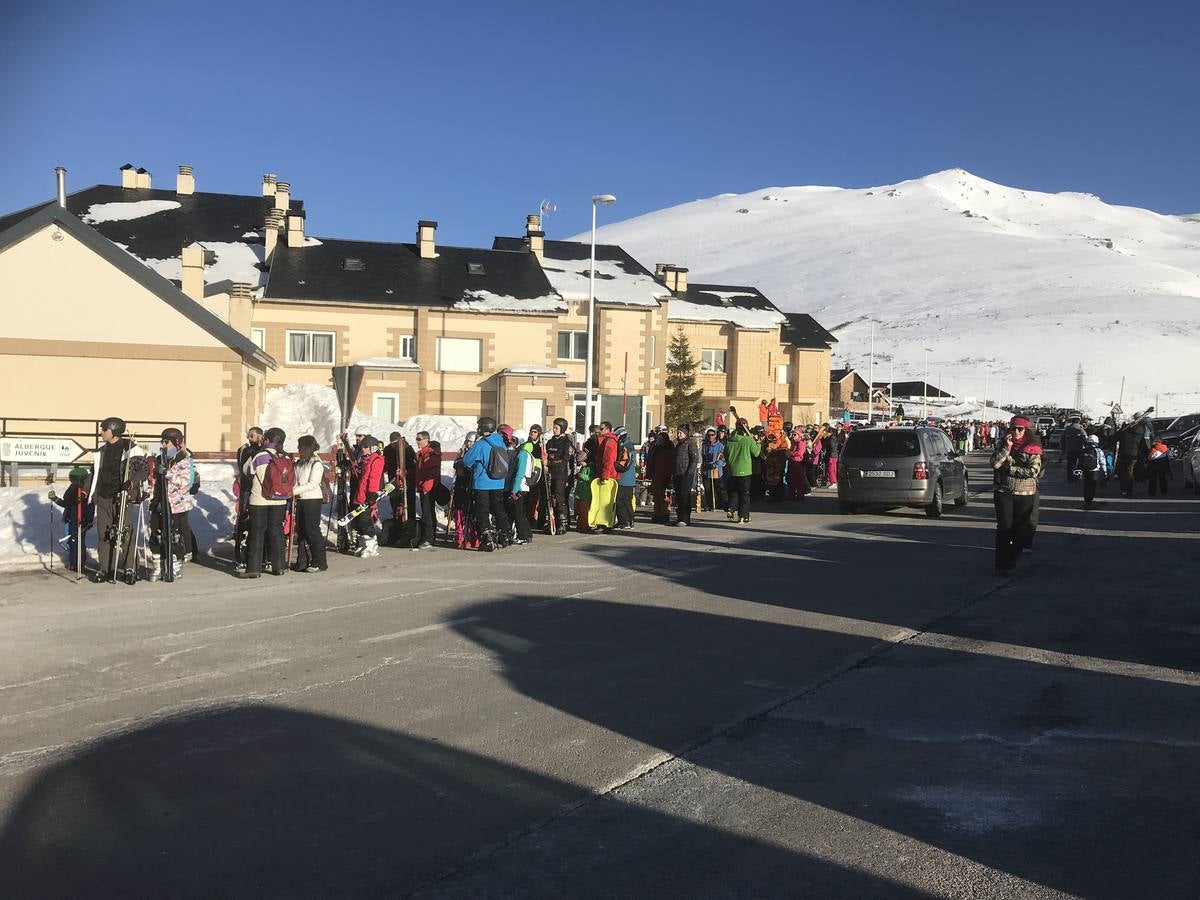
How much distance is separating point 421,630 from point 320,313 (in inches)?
1357

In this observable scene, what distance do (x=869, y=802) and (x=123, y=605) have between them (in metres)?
8.38

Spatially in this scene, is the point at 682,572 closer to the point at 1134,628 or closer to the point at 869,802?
the point at 1134,628

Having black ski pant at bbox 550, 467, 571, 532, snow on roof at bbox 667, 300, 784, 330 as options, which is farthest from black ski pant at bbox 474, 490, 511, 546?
snow on roof at bbox 667, 300, 784, 330

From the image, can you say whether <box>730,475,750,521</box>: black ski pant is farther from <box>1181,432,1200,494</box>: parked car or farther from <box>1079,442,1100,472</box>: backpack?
<box>1181,432,1200,494</box>: parked car

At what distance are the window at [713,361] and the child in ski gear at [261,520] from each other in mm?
49851

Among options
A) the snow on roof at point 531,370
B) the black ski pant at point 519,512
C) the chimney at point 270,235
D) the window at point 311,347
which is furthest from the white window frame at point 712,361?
the black ski pant at point 519,512

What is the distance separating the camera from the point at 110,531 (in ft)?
42.4

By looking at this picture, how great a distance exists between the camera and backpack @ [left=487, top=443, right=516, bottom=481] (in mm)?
16156

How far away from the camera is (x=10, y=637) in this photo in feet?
31.9

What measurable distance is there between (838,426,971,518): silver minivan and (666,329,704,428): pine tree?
3636 centimetres

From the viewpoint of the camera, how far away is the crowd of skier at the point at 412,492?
43.3 feet

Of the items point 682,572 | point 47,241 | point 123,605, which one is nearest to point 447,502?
point 682,572

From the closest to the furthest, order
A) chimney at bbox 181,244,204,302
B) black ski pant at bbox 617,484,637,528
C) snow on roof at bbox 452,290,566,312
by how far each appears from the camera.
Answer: black ski pant at bbox 617,484,637,528 < chimney at bbox 181,244,204,302 < snow on roof at bbox 452,290,566,312

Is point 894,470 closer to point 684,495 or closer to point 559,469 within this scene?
point 684,495
